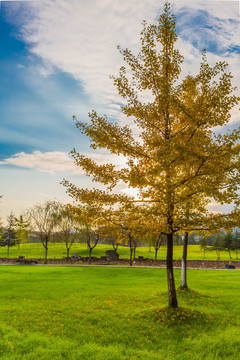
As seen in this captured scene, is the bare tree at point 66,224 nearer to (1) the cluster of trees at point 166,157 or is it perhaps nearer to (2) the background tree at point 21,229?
(2) the background tree at point 21,229

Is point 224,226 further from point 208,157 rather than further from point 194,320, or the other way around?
point 194,320

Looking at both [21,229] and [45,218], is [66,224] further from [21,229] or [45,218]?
[21,229]

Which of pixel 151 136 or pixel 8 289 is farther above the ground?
pixel 151 136

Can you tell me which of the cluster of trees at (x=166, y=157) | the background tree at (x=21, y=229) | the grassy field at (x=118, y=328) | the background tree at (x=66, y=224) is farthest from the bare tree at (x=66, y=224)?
the cluster of trees at (x=166, y=157)

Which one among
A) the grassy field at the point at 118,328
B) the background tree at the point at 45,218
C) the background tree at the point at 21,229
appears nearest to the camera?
the grassy field at the point at 118,328

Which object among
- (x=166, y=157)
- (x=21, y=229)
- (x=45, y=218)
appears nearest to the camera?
(x=166, y=157)

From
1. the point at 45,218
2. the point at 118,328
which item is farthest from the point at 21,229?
the point at 118,328

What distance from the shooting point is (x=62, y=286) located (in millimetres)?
16891

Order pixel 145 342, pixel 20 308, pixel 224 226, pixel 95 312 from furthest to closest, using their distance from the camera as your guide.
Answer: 1. pixel 20 308
2. pixel 95 312
3. pixel 224 226
4. pixel 145 342

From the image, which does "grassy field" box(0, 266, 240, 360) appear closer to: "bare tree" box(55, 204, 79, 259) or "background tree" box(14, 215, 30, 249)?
"bare tree" box(55, 204, 79, 259)

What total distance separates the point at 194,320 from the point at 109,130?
719 centimetres

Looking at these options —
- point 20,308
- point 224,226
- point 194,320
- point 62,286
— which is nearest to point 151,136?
point 224,226

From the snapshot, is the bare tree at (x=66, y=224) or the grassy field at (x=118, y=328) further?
the bare tree at (x=66, y=224)

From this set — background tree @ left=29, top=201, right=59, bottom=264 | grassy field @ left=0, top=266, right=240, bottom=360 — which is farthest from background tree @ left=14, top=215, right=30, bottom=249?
grassy field @ left=0, top=266, right=240, bottom=360
